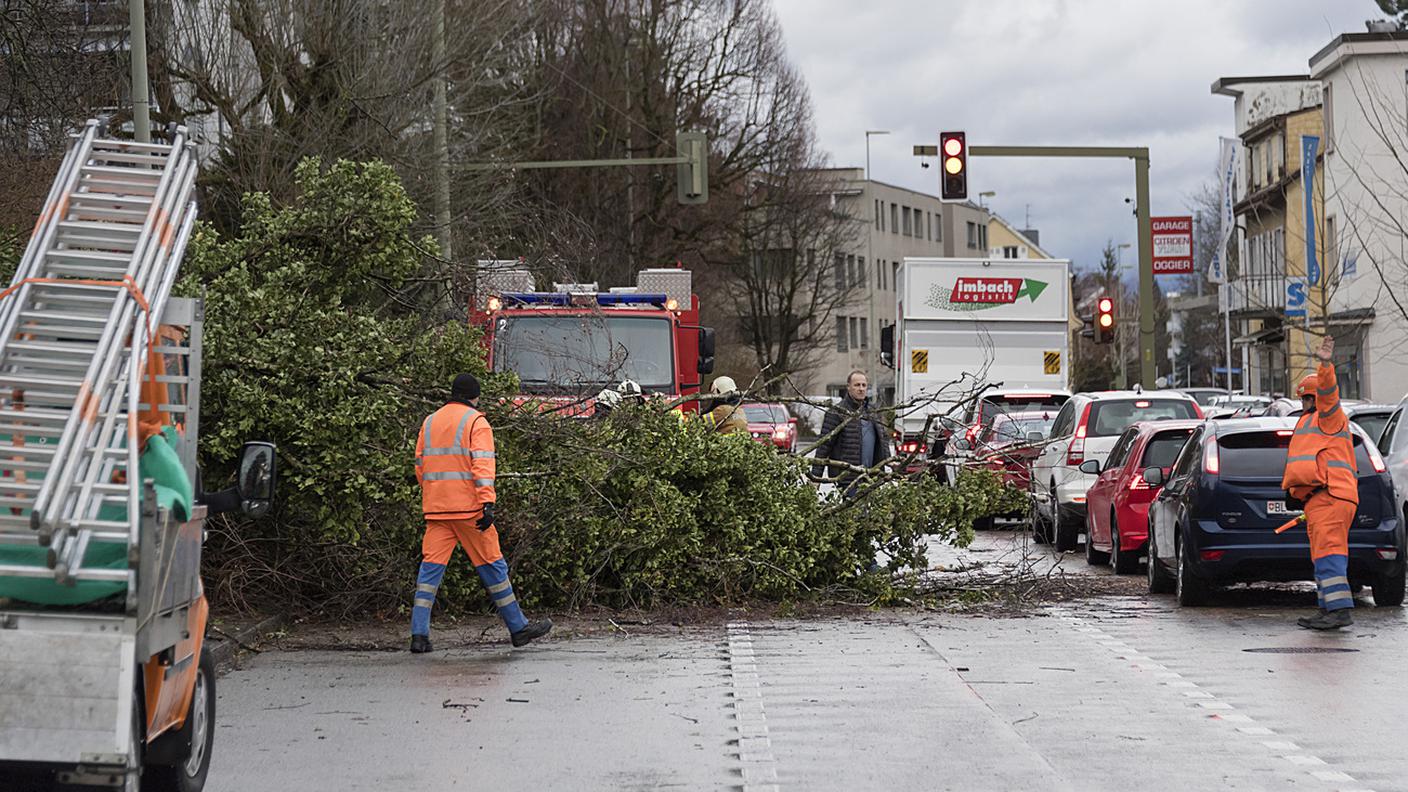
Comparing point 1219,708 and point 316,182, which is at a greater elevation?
point 316,182

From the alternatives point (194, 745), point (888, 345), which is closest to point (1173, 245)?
point (888, 345)

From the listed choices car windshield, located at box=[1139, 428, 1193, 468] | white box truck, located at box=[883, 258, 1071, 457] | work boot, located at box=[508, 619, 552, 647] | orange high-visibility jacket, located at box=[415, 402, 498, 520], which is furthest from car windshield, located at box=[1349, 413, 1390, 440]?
orange high-visibility jacket, located at box=[415, 402, 498, 520]

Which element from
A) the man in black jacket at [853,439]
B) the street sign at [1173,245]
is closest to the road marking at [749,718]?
the man in black jacket at [853,439]

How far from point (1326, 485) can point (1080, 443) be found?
8821mm

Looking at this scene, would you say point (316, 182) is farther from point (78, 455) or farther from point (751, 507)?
point (78, 455)

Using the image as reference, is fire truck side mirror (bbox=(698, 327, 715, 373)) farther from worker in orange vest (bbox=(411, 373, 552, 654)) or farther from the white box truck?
the white box truck

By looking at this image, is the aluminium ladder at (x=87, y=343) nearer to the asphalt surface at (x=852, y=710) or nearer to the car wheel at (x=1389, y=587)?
the asphalt surface at (x=852, y=710)

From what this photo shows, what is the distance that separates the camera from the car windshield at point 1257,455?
14688mm

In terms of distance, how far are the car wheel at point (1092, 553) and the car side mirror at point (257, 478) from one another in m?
13.5

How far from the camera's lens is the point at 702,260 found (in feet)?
159

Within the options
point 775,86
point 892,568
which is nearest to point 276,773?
point 892,568

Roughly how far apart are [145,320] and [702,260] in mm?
41696

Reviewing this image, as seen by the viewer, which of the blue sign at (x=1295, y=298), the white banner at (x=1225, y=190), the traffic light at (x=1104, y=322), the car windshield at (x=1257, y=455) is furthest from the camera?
the white banner at (x=1225, y=190)

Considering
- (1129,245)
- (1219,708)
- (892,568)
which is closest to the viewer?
(1219,708)
